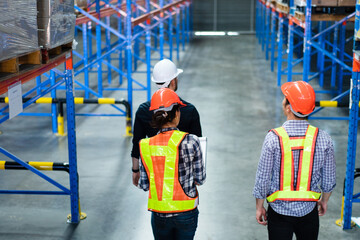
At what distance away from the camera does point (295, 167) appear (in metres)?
3.57

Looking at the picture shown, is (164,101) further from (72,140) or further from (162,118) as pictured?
(72,140)

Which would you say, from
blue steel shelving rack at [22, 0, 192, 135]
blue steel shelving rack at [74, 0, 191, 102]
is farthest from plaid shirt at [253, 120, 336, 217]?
blue steel shelving rack at [74, 0, 191, 102]

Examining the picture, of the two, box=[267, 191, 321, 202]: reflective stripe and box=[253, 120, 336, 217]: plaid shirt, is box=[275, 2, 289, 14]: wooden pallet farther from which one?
box=[267, 191, 321, 202]: reflective stripe

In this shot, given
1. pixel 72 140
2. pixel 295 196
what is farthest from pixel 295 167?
pixel 72 140

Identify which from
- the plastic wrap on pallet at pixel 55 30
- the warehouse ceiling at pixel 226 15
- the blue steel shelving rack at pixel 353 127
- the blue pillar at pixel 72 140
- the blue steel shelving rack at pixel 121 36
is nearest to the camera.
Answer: the plastic wrap on pallet at pixel 55 30

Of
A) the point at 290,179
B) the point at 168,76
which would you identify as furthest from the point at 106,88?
the point at 290,179

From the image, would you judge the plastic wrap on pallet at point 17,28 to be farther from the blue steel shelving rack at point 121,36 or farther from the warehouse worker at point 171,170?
the blue steel shelving rack at point 121,36

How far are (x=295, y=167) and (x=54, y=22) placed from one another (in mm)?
2538

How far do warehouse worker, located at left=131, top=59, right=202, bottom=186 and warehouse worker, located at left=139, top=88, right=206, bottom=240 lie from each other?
0.57 meters

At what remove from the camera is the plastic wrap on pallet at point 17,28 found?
3.57m

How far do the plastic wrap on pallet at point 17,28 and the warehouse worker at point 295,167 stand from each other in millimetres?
1951

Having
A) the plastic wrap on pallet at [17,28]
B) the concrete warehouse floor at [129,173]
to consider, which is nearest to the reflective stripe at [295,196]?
the plastic wrap on pallet at [17,28]

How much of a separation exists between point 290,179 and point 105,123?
7.65m

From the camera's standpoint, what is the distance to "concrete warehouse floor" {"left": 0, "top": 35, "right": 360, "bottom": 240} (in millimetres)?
6000
